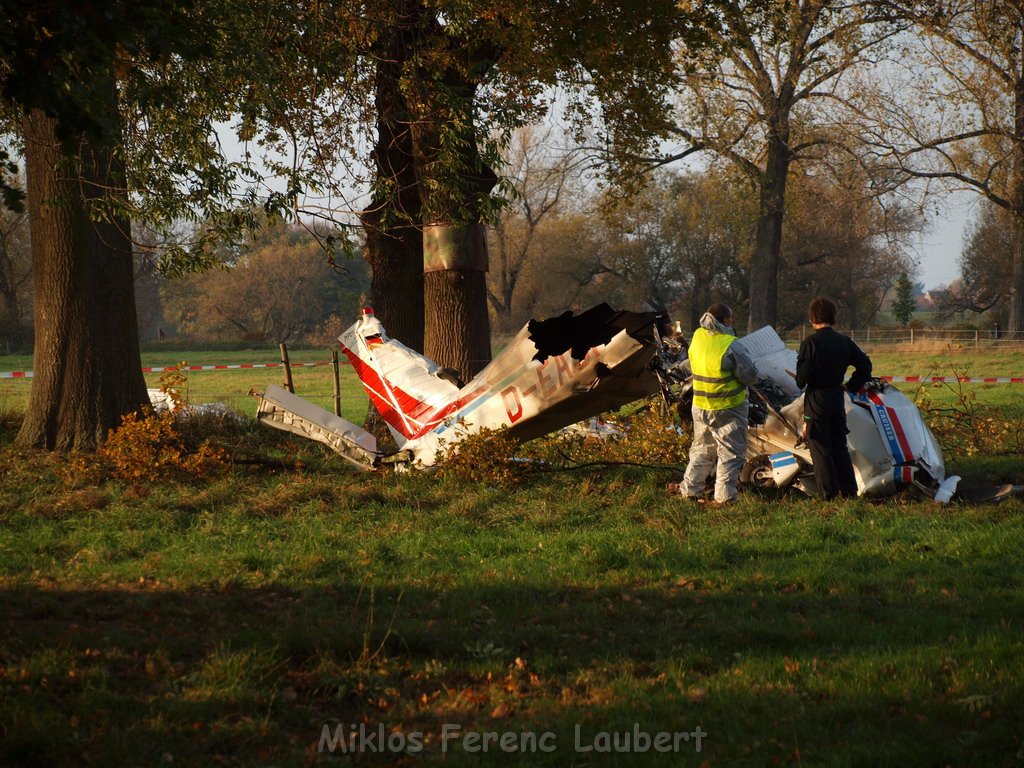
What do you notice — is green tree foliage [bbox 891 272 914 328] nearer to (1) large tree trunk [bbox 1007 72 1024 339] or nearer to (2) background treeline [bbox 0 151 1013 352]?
(2) background treeline [bbox 0 151 1013 352]

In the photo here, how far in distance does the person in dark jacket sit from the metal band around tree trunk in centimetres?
539

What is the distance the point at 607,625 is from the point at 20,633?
3.18m

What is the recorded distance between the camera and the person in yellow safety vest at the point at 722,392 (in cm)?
945

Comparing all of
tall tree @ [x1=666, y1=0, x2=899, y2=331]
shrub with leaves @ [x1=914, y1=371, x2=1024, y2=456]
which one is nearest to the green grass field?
shrub with leaves @ [x1=914, y1=371, x2=1024, y2=456]

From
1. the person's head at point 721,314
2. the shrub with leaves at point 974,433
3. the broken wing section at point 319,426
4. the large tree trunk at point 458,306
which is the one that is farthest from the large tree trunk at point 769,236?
the person's head at point 721,314

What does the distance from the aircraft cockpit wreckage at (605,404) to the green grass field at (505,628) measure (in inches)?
18.0

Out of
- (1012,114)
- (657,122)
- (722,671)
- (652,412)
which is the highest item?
(1012,114)

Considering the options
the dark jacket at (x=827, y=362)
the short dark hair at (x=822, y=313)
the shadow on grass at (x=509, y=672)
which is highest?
the short dark hair at (x=822, y=313)

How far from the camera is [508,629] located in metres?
5.95

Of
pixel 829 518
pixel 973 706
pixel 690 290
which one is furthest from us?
pixel 690 290

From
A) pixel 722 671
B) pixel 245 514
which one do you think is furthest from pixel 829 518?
pixel 245 514

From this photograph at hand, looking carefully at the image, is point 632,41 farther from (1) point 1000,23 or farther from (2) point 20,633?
(1) point 1000,23

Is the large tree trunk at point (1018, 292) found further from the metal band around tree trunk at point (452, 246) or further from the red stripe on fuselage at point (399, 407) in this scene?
the red stripe on fuselage at point (399, 407)

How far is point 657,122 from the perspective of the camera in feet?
55.7
